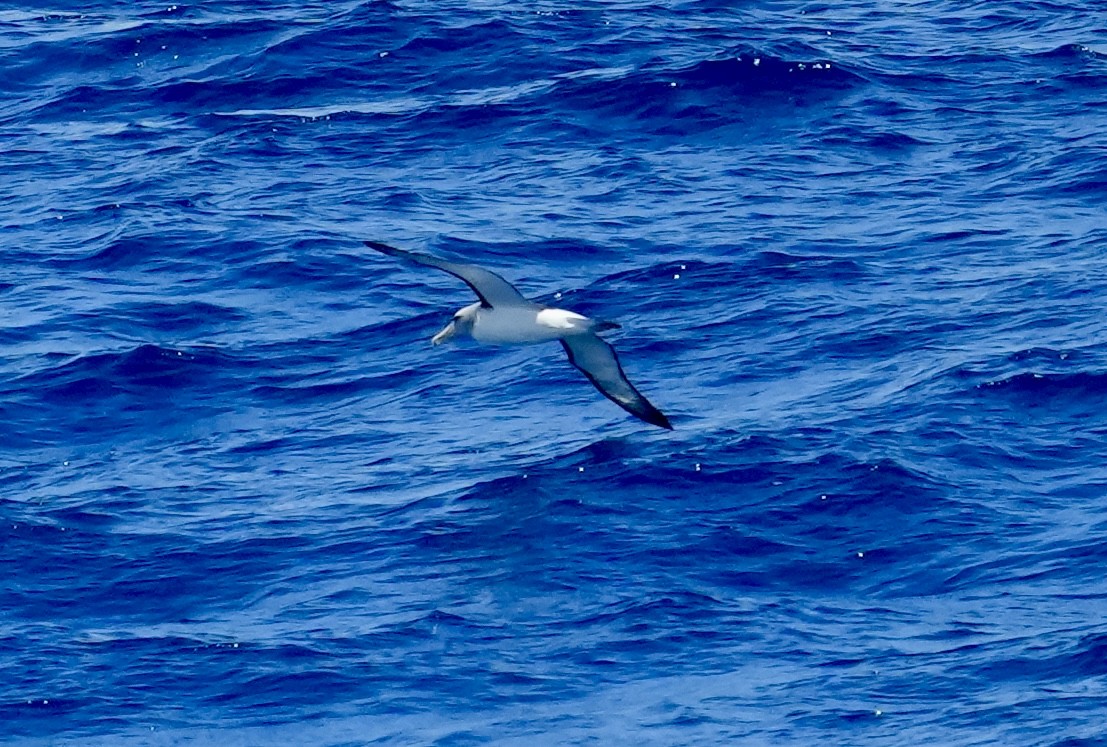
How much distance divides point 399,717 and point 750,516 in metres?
4.96

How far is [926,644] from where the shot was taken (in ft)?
67.8

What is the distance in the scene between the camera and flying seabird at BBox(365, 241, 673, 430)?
23.4 meters

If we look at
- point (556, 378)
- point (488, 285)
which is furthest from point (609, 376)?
point (556, 378)

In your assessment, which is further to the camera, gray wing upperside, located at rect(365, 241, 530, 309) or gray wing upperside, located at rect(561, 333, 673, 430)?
gray wing upperside, located at rect(561, 333, 673, 430)

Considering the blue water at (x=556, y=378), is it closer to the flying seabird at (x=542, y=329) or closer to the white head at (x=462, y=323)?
the flying seabird at (x=542, y=329)

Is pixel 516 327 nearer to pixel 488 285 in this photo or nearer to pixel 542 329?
pixel 542 329

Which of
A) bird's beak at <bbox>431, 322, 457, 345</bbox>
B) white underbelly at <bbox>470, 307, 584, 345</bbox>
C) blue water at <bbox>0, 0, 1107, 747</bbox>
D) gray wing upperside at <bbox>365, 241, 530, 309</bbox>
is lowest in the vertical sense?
blue water at <bbox>0, 0, 1107, 747</bbox>

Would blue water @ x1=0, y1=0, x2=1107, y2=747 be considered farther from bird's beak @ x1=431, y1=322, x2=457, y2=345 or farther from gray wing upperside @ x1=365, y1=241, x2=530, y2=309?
gray wing upperside @ x1=365, y1=241, x2=530, y2=309

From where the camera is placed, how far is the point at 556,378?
90.0 ft

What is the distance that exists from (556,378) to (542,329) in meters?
3.82

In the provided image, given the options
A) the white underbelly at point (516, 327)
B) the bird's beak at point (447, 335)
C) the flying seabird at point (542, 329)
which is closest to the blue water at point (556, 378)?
the flying seabird at point (542, 329)

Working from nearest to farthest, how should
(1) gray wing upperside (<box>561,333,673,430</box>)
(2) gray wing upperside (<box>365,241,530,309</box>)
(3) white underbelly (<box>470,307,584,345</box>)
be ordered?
(2) gray wing upperside (<box>365,241,530,309</box>) < (3) white underbelly (<box>470,307,584,345</box>) < (1) gray wing upperside (<box>561,333,673,430</box>)

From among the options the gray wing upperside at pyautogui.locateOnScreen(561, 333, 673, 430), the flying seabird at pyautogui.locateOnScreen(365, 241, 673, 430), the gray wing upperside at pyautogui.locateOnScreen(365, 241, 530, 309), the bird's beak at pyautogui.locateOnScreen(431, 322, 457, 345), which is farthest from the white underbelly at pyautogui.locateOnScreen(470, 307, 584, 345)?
the gray wing upperside at pyautogui.locateOnScreen(561, 333, 673, 430)

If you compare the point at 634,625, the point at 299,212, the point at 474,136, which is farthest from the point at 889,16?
the point at 634,625
